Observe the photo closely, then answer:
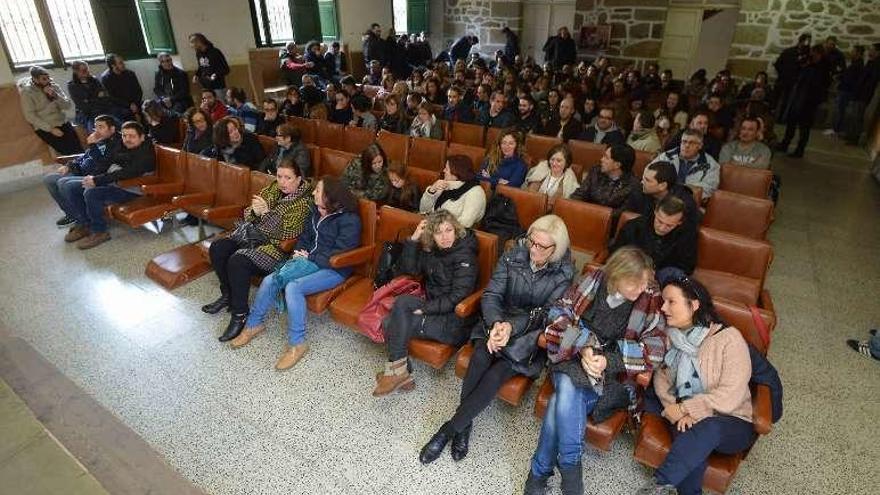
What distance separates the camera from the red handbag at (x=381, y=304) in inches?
101

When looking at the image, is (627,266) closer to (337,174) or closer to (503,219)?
(503,219)

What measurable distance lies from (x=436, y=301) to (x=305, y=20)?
844 cm

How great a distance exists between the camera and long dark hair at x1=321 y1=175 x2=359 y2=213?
9.40ft

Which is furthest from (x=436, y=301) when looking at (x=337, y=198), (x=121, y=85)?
(x=121, y=85)

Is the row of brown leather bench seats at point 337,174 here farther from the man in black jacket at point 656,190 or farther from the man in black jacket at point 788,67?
the man in black jacket at point 788,67

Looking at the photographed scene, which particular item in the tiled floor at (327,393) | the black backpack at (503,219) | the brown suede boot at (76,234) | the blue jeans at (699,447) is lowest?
the tiled floor at (327,393)

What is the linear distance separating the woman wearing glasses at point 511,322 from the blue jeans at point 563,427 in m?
0.22

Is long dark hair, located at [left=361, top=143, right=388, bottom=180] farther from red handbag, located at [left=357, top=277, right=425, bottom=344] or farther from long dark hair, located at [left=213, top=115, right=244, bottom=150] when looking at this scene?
long dark hair, located at [left=213, top=115, right=244, bottom=150]

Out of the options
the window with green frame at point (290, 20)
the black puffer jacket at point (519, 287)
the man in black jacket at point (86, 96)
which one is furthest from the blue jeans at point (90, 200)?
the window with green frame at point (290, 20)

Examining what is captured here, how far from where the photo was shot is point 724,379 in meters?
1.86

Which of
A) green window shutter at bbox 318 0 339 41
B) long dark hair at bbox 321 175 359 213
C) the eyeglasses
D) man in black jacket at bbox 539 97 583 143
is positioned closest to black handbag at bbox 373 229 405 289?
long dark hair at bbox 321 175 359 213

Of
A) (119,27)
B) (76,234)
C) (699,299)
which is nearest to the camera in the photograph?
(699,299)

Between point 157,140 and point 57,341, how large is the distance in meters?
2.81

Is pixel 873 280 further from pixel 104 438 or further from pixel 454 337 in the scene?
pixel 104 438
